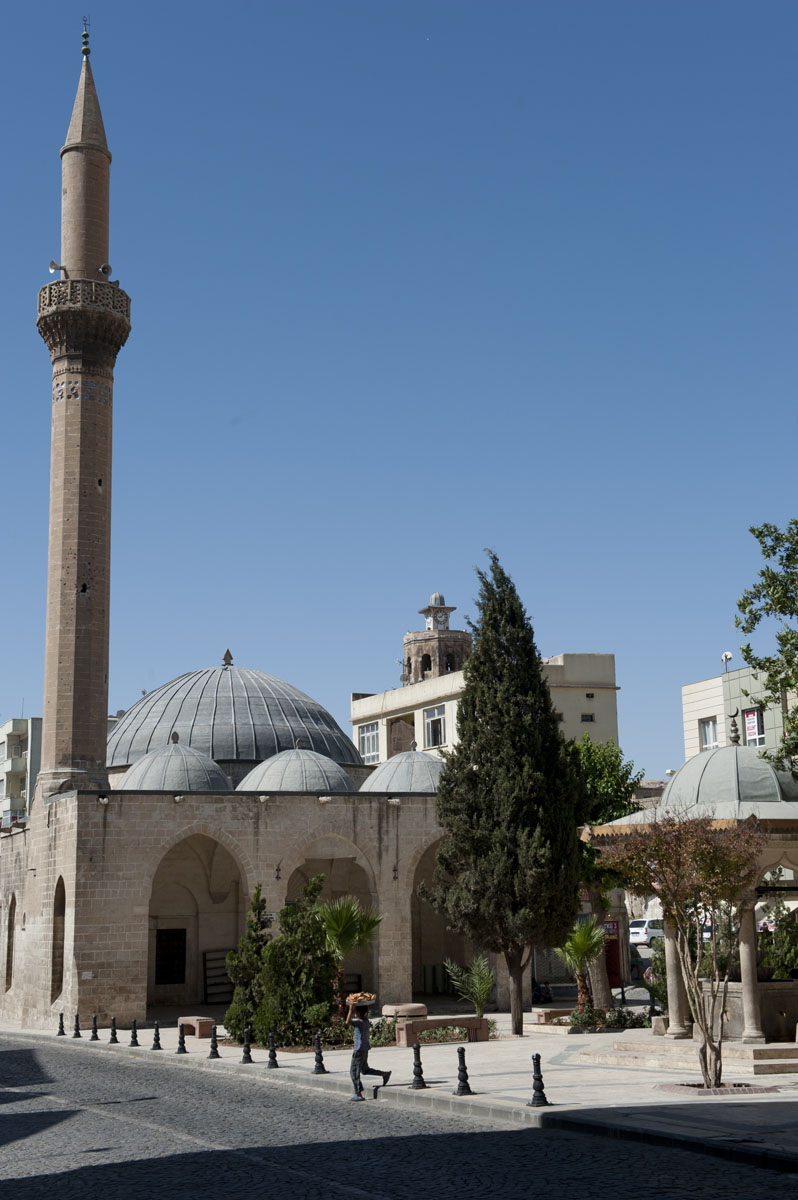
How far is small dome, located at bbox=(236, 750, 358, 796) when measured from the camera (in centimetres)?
3002

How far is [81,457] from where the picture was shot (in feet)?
95.1

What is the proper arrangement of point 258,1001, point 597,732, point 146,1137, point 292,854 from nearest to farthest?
point 146,1137 < point 258,1001 < point 292,854 < point 597,732

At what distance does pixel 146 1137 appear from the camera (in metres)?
11.1

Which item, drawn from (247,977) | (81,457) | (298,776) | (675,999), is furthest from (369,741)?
(675,999)

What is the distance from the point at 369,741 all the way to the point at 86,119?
3377cm

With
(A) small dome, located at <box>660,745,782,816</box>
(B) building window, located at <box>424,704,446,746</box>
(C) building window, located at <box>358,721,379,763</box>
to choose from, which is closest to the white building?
(C) building window, located at <box>358,721,379,763</box>

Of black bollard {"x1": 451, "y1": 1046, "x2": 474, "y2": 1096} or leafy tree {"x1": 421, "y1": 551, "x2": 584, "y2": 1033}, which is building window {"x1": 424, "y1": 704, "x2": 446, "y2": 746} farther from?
black bollard {"x1": 451, "y1": 1046, "x2": 474, "y2": 1096}

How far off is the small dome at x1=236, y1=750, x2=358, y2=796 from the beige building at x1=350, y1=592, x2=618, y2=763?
16959mm

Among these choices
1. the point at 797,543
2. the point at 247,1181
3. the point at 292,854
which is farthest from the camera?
the point at 292,854

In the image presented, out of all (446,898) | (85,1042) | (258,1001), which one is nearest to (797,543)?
(446,898)

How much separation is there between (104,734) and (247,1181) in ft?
67.8

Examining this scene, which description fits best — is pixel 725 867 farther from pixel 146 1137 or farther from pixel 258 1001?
pixel 258 1001

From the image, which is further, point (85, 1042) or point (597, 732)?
point (597, 732)

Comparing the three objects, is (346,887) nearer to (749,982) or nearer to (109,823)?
(109,823)
